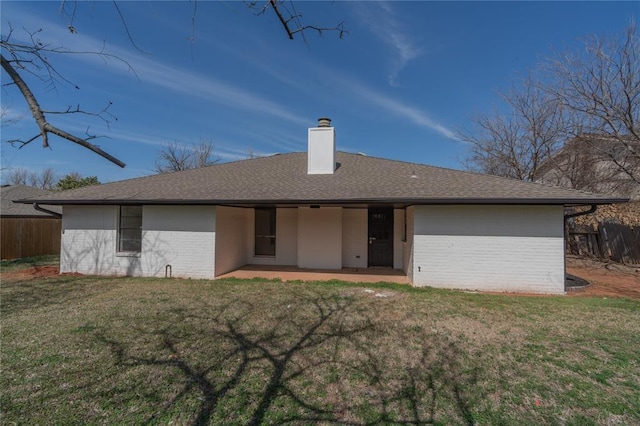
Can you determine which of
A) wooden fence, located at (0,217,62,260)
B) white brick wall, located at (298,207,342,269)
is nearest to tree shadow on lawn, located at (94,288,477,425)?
white brick wall, located at (298,207,342,269)

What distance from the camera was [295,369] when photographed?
3.64m

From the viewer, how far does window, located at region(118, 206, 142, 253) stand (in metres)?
9.70

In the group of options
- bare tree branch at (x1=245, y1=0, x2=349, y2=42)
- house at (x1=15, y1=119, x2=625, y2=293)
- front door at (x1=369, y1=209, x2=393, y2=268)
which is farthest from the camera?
front door at (x1=369, y1=209, x2=393, y2=268)

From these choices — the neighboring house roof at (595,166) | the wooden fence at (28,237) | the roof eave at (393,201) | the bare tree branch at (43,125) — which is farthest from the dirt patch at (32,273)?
the neighboring house roof at (595,166)

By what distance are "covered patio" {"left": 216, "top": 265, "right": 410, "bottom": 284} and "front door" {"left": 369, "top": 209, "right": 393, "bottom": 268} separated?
1.62ft

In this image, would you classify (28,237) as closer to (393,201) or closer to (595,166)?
(393,201)

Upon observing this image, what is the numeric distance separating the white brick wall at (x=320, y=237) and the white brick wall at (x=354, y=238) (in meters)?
0.55

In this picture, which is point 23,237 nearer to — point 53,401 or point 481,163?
point 53,401

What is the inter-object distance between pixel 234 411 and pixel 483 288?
7.22 metres

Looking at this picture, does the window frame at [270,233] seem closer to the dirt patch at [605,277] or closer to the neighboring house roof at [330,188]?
the neighboring house roof at [330,188]

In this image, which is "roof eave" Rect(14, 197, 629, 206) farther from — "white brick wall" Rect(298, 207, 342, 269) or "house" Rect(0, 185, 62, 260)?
"house" Rect(0, 185, 62, 260)

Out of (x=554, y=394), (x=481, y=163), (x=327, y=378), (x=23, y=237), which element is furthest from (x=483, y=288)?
(x=23, y=237)

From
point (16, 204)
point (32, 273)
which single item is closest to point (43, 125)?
point (32, 273)

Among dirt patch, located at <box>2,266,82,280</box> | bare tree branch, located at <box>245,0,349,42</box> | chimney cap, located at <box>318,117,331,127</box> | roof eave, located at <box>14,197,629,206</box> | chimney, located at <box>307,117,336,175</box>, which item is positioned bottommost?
dirt patch, located at <box>2,266,82,280</box>
